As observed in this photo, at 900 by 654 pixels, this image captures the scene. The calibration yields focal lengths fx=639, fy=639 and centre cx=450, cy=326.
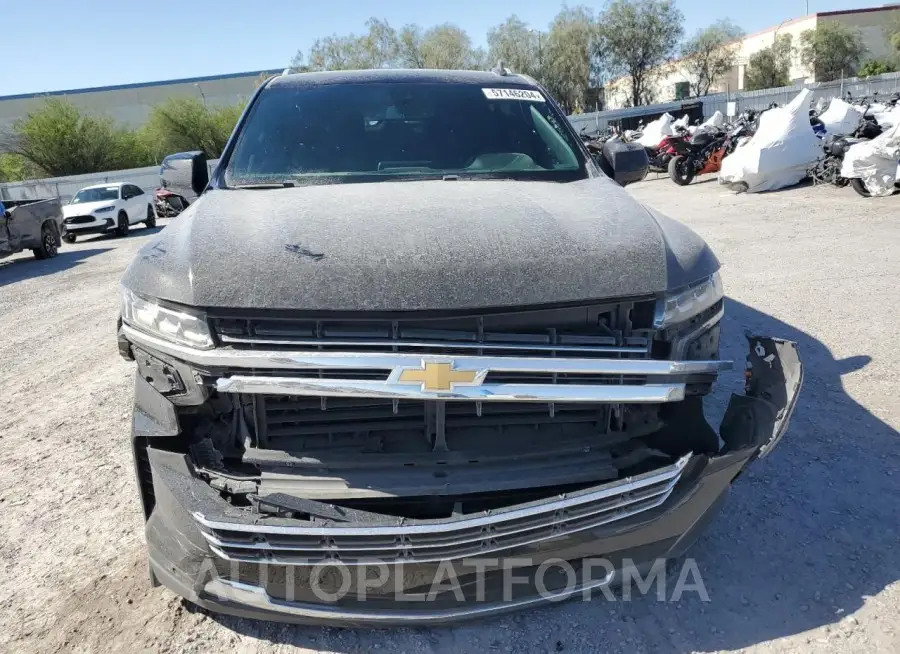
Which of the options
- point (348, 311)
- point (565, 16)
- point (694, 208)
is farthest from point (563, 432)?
point (565, 16)

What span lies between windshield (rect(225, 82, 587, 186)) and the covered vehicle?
11683mm

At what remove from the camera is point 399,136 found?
3367mm

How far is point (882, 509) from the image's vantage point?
2.92 meters

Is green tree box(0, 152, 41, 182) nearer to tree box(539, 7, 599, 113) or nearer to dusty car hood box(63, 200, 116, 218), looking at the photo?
dusty car hood box(63, 200, 116, 218)

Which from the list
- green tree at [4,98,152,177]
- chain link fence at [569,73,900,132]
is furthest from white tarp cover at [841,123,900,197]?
green tree at [4,98,152,177]

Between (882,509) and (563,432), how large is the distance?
178cm

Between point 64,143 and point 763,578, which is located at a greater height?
point 64,143

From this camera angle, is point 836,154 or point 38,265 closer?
point 38,265

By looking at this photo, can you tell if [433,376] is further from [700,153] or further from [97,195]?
[97,195]

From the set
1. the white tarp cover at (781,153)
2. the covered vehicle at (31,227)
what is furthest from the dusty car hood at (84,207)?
the white tarp cover at (781,153)

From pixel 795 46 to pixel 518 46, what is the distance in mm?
30302

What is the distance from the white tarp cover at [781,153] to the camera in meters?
13.7

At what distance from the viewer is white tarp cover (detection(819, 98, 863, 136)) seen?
622 inches

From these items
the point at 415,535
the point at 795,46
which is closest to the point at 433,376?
the point at 415,535
